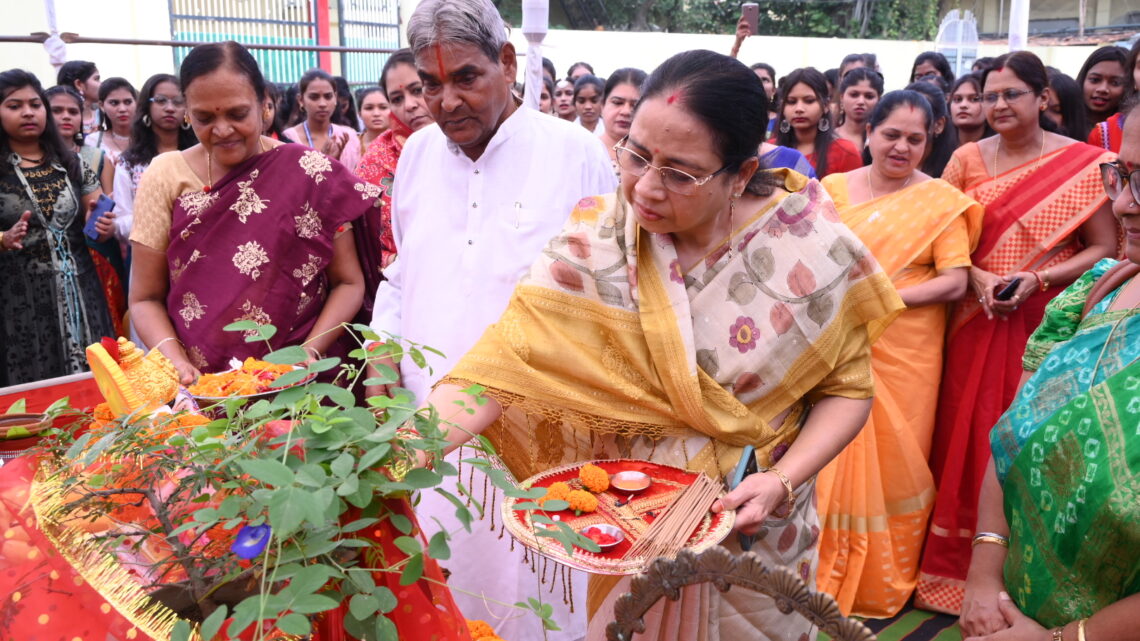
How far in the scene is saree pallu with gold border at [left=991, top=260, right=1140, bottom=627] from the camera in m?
1.58

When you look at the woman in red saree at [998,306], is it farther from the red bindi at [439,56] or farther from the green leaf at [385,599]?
the green leaf at [385,599]

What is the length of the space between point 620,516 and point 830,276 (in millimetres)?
663

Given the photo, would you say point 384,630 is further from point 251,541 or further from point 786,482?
point 786,482

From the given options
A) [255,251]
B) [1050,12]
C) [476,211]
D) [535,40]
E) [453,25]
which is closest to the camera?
[453,25]

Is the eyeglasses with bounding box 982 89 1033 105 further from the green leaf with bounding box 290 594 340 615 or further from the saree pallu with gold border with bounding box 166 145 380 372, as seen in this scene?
the green leaf with bounding box 290 594 340 615

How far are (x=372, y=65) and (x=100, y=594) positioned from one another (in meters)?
15.0

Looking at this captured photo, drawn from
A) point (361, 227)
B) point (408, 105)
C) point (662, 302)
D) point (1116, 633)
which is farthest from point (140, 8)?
point (1116, 633)

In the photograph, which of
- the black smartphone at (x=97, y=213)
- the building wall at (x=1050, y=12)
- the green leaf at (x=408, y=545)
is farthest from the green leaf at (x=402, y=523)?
the building wall at (x=1050, y=12)

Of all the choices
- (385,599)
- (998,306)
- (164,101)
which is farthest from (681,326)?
(164,101)

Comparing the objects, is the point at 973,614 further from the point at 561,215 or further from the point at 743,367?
the point at 561,215

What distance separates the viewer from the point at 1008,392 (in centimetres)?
391

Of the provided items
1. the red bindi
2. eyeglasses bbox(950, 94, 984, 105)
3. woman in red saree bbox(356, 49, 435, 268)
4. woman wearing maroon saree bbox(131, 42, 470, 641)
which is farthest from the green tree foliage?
the red bindi

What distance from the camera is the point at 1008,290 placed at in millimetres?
3852

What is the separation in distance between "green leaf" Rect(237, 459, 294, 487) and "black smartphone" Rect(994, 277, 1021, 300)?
11.3ft
